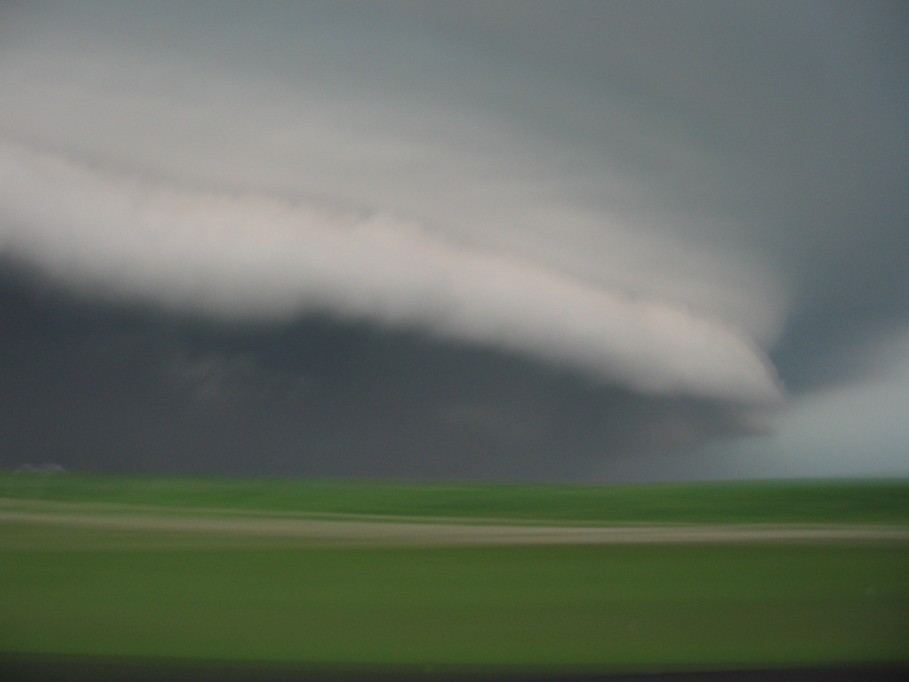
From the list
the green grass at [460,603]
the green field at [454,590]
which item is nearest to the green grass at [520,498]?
the green field at [454,590]

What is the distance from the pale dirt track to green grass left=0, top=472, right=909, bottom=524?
39 millimetres

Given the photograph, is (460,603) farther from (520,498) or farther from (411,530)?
(520,498)

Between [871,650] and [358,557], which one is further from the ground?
[358,557]

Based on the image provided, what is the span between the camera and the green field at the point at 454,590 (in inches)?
152

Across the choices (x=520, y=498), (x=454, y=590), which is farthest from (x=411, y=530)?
(x=520, y=498)

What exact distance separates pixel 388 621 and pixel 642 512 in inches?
45.3

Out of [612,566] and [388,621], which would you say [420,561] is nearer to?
[388,621]

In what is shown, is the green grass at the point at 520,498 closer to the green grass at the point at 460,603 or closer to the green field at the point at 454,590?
the green field at the point at 454,590

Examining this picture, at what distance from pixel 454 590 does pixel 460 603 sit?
56mm

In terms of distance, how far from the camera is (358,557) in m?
4.04

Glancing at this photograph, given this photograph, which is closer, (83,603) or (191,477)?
(83,603)

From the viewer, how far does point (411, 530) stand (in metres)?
4.12

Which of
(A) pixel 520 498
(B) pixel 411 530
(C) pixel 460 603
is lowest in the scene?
(C) pixel 460 603

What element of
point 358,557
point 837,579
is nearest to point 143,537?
point 358,557
